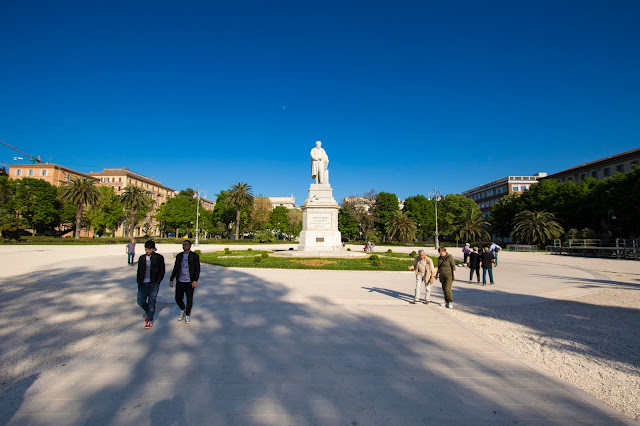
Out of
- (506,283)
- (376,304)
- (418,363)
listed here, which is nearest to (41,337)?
(418,363)

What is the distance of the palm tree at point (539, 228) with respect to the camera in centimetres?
4466

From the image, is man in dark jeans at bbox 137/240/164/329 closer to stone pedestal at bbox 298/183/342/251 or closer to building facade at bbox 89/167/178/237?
stone pedestal at bbox 298/183/342/251

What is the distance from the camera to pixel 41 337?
20.4ft

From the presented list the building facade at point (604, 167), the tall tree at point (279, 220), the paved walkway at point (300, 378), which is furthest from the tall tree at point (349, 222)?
the paved walkway at point (300, 378)

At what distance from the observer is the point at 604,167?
57.8 metres

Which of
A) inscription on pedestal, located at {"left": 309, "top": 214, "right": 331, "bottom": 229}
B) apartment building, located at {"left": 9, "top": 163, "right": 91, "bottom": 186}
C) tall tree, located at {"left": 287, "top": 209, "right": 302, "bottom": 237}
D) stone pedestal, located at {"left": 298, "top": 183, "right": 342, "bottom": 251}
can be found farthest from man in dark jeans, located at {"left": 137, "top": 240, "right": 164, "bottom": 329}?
apartment building, located at {"left": 9, "top": 163, "right": 91, "bottom": 186}

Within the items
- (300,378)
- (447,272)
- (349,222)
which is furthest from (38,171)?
(300,378)

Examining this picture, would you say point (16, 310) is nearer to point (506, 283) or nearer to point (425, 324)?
point (425, 324)

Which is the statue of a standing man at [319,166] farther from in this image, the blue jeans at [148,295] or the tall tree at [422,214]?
the tall tree at [422,214]

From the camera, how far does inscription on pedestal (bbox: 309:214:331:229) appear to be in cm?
2372

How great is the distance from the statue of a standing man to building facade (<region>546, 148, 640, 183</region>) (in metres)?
50.8

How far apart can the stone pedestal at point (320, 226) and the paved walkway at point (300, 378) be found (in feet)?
49.3

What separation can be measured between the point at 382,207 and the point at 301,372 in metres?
69.4

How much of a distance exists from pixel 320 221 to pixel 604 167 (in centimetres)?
6385
